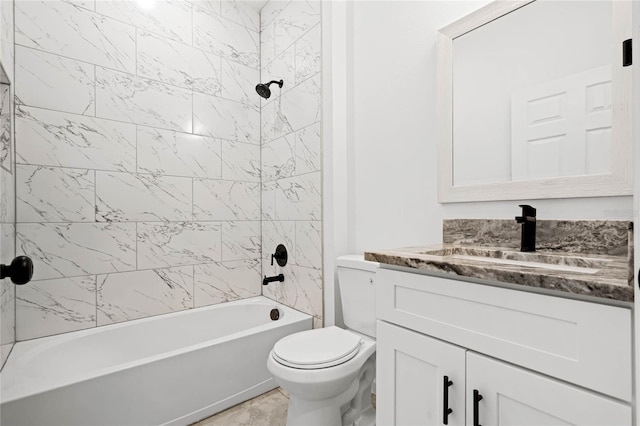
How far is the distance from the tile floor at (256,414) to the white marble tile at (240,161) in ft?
5.08

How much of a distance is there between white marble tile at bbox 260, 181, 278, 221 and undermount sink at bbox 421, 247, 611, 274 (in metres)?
1.50

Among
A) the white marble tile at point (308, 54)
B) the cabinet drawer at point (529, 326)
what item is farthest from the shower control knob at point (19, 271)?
the white marble tile at point (308, 54)

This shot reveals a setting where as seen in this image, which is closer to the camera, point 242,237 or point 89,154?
point 89,154

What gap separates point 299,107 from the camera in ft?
7.34

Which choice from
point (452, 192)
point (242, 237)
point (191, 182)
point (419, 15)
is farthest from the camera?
point (242, 237)

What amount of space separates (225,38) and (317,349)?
2.34 m

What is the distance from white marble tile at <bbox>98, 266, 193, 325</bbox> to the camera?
1.96m

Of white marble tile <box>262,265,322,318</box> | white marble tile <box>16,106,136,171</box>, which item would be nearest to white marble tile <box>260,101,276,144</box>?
white marble tile <box>16,106,136,171</box>

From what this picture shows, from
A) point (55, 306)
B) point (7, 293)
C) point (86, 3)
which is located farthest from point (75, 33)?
point (55, 306)

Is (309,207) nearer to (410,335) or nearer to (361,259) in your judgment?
(361,259)

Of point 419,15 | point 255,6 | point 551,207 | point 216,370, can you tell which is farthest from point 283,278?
point 255,6

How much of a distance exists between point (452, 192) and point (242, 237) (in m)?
1.66

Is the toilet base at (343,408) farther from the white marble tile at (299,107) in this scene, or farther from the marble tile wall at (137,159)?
the white marble tile at (299,107)

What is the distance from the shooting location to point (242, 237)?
2537mm
